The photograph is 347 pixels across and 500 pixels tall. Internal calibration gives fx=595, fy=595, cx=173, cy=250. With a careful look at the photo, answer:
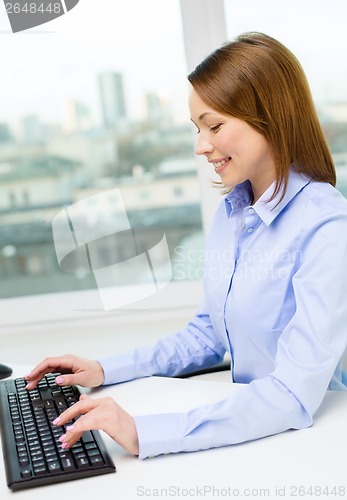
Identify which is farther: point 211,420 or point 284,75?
point 284,75

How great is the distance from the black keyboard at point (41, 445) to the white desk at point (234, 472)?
2 cm

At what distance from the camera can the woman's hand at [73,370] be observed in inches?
49.1

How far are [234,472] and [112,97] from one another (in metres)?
1.49

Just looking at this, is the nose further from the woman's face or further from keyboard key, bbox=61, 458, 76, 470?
keyboard key, bbox=61, 458, 76, 470

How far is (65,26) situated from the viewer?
6.51 ft

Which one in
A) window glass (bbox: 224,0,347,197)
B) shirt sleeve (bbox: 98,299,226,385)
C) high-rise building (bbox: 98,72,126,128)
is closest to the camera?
shirt sleeve (bbox: 98,299,226,385)

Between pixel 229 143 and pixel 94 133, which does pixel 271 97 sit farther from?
pixel 94 133

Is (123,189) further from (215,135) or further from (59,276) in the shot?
(215,135)

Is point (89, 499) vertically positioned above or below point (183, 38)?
below

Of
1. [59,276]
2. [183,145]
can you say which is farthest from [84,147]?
[59,276]

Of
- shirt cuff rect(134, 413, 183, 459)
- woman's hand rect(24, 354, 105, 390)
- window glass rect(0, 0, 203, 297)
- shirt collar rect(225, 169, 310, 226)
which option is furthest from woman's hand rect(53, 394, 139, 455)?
window glass rect(0, 0, 203, 297)

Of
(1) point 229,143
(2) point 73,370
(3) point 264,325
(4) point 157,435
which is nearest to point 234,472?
(4) point 157,435

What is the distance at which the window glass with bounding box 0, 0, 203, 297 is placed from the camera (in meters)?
1.99

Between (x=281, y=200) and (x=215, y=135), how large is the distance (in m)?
0.19
